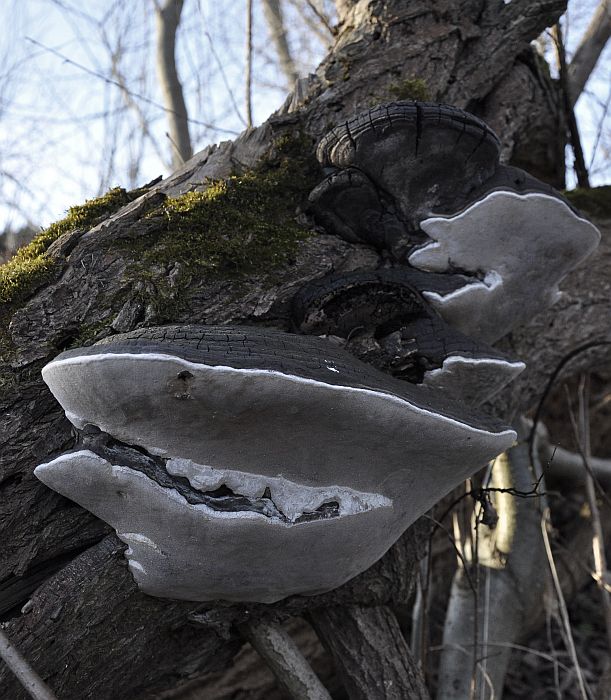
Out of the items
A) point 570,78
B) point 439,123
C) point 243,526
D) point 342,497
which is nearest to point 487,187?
point 439,123

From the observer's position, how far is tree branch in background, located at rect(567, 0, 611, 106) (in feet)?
12.3

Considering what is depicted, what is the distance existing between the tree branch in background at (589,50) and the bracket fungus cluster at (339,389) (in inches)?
85.4

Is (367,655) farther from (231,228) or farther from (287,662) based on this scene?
(231,228)

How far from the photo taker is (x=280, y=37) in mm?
5375

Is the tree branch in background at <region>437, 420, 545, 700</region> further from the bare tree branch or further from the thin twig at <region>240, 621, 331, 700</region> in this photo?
the bare tree branch

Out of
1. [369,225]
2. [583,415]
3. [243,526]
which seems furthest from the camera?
[583,415]

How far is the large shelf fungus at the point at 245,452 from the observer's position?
1.28m

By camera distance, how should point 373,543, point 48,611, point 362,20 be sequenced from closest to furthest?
point 48,611 → point 373,543 → point 362,20

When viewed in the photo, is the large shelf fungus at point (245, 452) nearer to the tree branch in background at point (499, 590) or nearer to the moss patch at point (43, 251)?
the moss patch at point (43, 251)

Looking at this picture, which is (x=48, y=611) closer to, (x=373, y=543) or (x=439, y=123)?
(x=373, y=543)

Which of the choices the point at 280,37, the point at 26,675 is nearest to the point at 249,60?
the point at 280,37

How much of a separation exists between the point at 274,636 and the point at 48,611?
773 mm

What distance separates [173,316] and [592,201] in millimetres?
2281

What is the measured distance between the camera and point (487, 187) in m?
1.96
